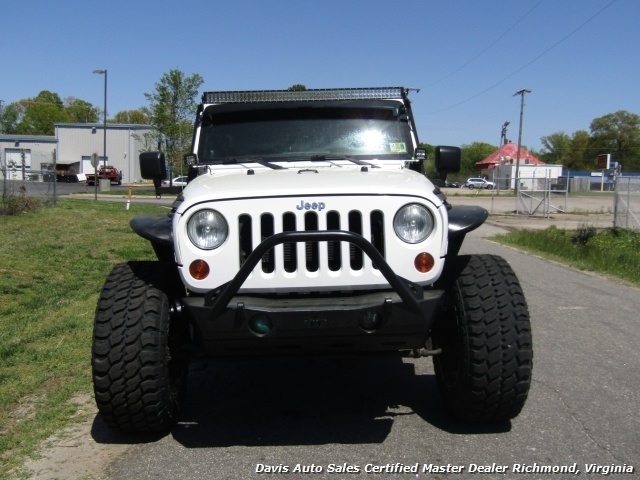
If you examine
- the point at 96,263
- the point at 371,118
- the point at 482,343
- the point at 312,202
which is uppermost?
the point at 371,118

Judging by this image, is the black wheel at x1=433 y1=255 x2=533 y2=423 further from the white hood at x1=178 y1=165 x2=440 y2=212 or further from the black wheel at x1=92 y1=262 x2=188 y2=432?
the black wheel at x1=92 y1=262 x2=188 y2=432

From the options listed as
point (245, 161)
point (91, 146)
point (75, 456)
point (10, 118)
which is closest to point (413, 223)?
point (245, 161)

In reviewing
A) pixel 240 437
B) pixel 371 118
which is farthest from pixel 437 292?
pixel 371 118

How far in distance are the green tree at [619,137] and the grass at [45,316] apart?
100 metres

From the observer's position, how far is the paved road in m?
3.84

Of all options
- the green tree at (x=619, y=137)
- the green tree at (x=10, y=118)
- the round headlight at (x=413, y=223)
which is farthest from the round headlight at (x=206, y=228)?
the green tree at (x=10, y=118)

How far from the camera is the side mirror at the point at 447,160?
5.67 m

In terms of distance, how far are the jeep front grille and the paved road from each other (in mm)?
874

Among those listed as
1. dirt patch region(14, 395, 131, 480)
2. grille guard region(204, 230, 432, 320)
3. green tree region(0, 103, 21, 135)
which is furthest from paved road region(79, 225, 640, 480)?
green tree region(0, 103, 21, 135)

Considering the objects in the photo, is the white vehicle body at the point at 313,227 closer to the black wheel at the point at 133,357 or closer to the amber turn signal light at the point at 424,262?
the amber turn signal light at the point at 424,262

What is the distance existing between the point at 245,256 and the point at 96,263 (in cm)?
841

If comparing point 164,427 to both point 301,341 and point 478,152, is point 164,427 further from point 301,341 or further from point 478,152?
point 478,152

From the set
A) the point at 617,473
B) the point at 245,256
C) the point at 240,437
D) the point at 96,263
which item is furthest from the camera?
the point at 96,263

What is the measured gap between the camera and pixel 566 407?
185 inches
